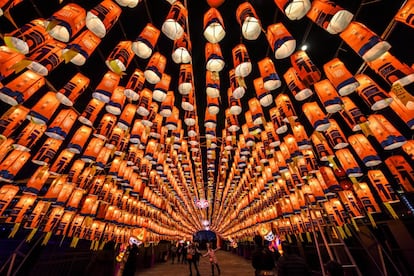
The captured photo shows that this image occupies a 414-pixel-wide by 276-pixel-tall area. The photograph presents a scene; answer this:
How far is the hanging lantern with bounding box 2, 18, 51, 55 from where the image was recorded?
116 inches

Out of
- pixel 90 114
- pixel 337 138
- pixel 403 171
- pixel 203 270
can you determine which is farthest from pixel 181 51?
pixel 203 270

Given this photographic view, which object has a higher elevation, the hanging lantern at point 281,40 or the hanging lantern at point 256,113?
the hanging lantern at point 256,113

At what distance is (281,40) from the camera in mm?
3449

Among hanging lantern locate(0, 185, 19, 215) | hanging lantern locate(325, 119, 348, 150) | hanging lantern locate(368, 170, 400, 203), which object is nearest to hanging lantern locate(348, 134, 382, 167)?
hanging lantern locate(325, 119, 348, 150)

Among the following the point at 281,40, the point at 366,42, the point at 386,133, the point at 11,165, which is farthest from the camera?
the point at 11,165

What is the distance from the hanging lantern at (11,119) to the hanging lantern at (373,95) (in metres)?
7.42

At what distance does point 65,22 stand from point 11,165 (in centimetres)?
517

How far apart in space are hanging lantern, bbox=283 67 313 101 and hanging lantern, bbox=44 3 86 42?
4.19m

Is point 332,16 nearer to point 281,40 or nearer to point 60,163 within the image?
point 281,40

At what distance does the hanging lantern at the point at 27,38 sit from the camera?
9.68ft

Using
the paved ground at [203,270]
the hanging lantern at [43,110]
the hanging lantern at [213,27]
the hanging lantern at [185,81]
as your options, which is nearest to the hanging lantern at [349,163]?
the hanging lantern at [185,81]

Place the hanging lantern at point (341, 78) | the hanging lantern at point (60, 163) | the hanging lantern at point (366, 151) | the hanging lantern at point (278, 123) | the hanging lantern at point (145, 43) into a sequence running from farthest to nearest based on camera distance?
1. the hanging lantern at point (60, 163)
2. the hanging lantern at point (278, 123)
3. the hanging lantern at point (366, 151)
4. the hanging lantern at point (341, 78)
5. the hanging lantern at point (145, 43)

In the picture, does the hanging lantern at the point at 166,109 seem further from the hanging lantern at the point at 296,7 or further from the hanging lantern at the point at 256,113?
the hanging lantern at the point at 296,7

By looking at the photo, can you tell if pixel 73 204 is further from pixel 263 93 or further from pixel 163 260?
pixel 163 260
